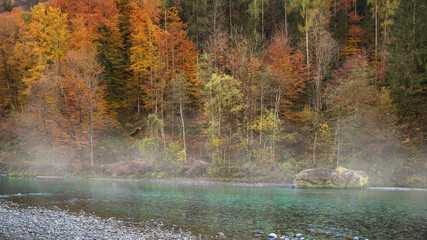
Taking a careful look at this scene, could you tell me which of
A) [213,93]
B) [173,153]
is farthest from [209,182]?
[213,93]

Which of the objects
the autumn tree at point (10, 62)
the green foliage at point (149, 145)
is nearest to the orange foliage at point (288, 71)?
the green foliage at point (149, 145)

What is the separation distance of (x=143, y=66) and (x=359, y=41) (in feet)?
115

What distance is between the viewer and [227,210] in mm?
17328

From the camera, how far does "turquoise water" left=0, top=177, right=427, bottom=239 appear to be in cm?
1345

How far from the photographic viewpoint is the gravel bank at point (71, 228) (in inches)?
472

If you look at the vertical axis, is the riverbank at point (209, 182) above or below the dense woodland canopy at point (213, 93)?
below

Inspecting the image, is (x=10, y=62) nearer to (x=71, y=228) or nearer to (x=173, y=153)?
(x=173, y=153)

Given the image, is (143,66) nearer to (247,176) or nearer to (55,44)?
(55,44)

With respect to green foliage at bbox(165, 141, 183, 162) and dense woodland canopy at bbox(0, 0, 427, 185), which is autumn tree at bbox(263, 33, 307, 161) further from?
green foliage at bbox(165, 141, 183, 162)

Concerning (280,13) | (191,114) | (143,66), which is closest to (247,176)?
(191,114)

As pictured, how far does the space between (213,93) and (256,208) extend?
17.8 meters

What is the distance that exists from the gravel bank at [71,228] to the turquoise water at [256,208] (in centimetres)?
107

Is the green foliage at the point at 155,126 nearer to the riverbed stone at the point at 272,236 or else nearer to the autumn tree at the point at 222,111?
the autumn tree at the point at 222,111

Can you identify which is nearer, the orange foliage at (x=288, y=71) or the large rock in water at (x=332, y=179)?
the large rock in water at (x=332, y=179)
